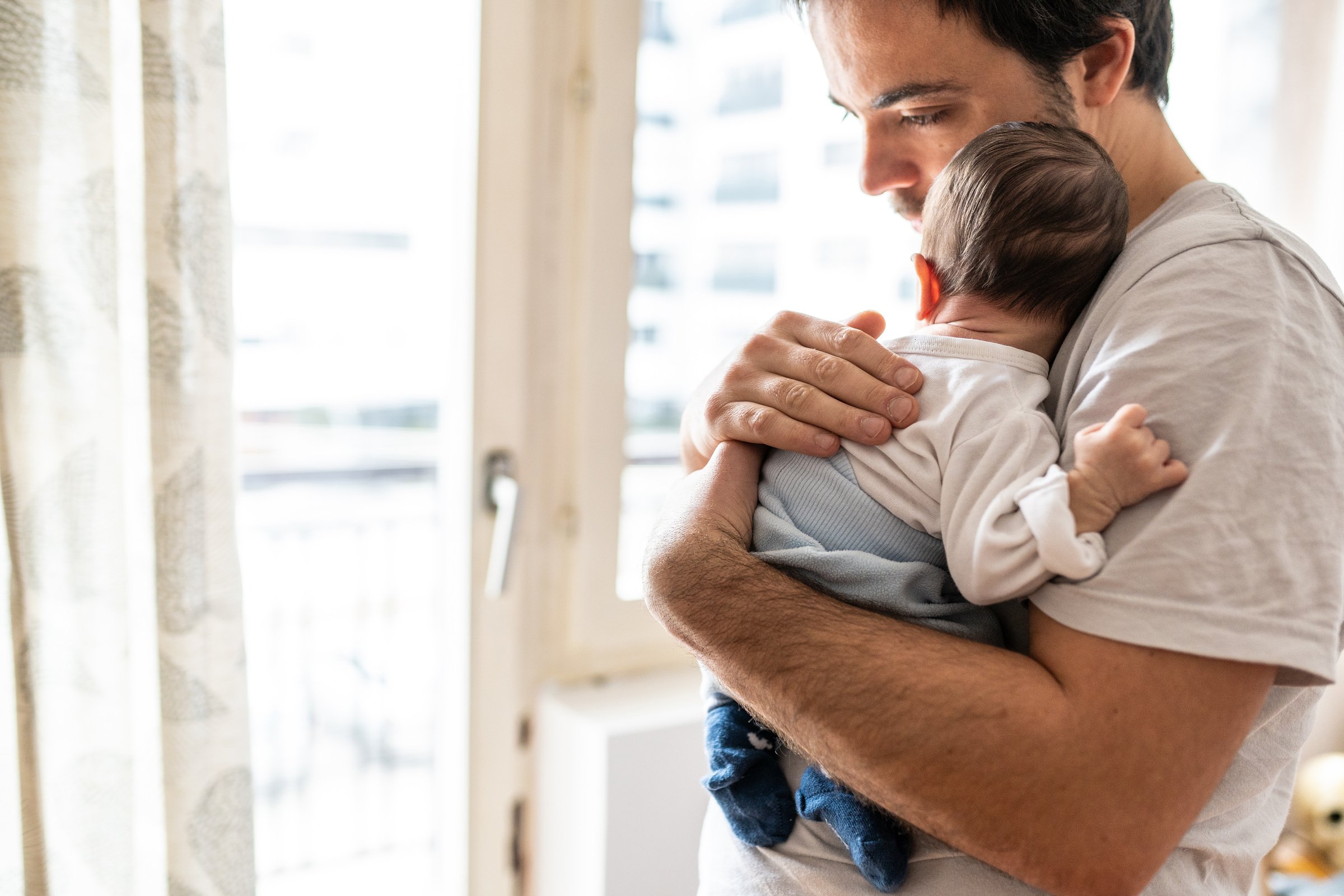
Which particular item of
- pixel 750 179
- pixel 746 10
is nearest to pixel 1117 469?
pixel 750 179

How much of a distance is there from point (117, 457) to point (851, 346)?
95 centimetres

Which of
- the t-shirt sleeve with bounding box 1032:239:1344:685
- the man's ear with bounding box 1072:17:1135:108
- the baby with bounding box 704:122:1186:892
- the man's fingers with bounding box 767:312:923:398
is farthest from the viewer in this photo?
the man's ear with bounding box 1072:17:1135:108

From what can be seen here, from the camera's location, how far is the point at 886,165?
107 cm

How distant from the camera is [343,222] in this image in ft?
5.28

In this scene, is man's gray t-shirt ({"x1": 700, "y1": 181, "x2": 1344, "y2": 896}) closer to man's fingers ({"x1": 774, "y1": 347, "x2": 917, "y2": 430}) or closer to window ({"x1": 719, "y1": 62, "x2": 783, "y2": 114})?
man's fingers ({"x1": 774, "y1": 347, "x2": 917, "y2": 430})

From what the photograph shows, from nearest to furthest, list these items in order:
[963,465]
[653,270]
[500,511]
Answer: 1. [963,465]
2. [500,511]
3. [653,270]

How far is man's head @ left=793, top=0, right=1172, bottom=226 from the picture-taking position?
95cm

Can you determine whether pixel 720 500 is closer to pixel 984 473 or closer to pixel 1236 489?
pixel 984 473

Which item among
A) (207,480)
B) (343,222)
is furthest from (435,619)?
(343,222)

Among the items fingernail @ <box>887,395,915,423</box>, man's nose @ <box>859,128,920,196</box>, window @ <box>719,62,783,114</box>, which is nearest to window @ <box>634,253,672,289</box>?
window @ <box>719,62,783,114</box>

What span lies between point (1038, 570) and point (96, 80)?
121 cm

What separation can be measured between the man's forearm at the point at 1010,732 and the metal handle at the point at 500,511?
0.90 meters

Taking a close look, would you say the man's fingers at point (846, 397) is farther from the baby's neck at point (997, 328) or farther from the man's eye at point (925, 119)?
the man's eye at point (925, 119)

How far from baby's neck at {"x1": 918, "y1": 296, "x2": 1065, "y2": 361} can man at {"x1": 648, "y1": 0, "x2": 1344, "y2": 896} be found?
0.02 meters
